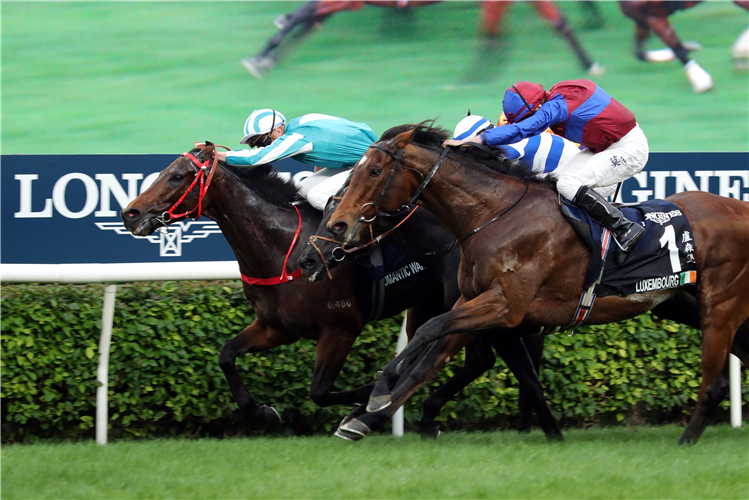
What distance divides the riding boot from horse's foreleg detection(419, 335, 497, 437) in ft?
2.66

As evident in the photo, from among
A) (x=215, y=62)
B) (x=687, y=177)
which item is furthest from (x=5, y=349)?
(x=215, y=62)

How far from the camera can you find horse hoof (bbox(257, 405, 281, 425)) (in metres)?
3.97

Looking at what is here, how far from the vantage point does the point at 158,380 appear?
412 cm

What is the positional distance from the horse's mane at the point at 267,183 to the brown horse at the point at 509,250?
92cm

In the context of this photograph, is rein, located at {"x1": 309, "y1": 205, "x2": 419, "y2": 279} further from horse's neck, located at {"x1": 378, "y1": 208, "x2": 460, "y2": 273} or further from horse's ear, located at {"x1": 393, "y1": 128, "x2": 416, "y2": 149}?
horse's ear, located at {"x1": 393, "y1": 128, "x2": 416, "y2": 149}

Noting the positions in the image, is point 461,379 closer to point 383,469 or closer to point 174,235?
point 383,469

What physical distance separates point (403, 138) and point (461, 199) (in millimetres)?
358

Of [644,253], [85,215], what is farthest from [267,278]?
[85,215]

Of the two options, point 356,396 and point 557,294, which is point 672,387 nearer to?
point 557,294

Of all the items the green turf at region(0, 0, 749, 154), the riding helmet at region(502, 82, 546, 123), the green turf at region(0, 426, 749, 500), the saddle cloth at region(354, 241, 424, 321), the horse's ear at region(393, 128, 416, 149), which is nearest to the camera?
the green turf at region(0, 426, 749, 500)

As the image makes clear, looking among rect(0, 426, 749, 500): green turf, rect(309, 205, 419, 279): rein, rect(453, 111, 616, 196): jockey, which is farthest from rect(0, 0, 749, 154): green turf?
rect(0, 426, 749, 500): green turf

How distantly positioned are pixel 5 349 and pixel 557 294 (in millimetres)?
2589

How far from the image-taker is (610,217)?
11.7 feet

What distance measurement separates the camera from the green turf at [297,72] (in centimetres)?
787
